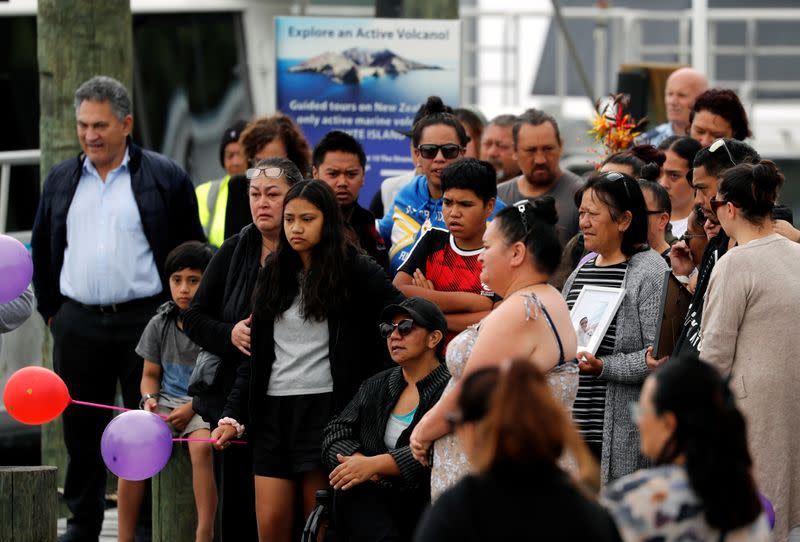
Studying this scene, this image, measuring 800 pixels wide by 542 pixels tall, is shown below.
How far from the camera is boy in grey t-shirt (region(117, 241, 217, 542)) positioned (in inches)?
291

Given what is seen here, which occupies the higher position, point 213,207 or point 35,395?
point 213,207

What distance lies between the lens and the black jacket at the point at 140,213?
27.1 feet

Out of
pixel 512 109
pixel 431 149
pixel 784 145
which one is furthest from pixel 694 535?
pixel 784 145

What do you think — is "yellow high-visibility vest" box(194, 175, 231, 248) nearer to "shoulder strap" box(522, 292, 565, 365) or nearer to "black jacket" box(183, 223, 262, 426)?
"black jacket" box(183, 223, 262, 426)

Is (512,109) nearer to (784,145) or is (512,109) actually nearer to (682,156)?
(784,145)

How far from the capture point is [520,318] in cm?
520

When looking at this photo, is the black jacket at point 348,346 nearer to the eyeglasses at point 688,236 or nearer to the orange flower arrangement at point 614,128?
the eyeglasses at point 688,236

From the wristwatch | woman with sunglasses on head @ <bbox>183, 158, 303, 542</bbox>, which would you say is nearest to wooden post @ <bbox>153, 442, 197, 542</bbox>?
the wristwatch

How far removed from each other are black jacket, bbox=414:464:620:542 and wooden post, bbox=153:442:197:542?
12.9 feet

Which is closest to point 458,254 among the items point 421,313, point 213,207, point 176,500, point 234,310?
point 421,313

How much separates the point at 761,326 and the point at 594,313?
0.75 meters

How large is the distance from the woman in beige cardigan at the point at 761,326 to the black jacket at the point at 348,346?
4.79 feet

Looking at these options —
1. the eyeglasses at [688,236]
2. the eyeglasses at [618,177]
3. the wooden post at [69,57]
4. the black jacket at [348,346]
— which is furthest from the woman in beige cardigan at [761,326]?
the wooden post at [69,57]

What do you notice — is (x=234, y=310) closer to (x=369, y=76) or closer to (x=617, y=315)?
(x=617, y=315)
